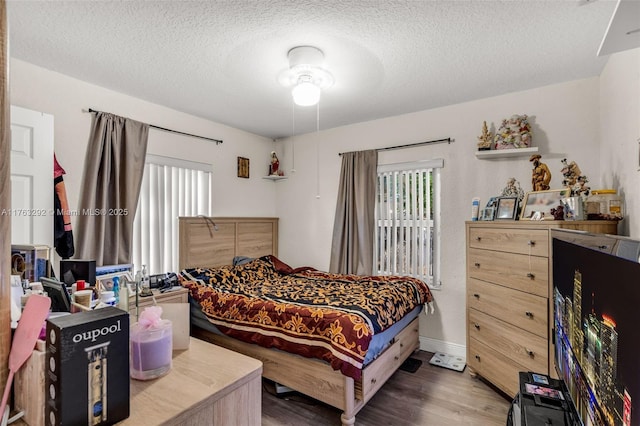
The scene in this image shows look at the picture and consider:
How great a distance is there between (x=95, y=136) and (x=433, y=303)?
3534 millimetres

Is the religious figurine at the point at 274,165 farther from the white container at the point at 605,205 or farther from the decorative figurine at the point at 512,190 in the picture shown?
the white container at the point at 605,205

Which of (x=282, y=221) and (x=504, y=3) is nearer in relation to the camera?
(x=504, y=3)

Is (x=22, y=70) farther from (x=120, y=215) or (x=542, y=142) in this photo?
(x=542, y=142)

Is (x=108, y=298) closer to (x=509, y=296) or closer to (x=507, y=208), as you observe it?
(x=509, y=296)

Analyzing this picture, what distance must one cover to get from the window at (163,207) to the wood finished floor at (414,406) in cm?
166

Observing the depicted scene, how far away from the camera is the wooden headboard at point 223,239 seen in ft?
11.1

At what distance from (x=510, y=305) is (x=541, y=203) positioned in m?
0.80

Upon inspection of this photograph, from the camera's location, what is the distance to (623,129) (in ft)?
6.36

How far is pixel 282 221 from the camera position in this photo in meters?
4.50

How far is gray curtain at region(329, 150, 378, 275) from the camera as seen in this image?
365cm

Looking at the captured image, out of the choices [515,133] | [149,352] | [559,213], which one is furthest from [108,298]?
[515,133]

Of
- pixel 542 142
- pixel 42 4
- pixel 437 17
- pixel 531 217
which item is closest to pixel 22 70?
pixel 42 4

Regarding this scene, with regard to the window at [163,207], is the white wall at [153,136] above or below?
above

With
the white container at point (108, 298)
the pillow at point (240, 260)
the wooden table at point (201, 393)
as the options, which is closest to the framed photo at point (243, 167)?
the pillow at point (240, 260)
